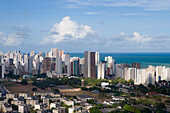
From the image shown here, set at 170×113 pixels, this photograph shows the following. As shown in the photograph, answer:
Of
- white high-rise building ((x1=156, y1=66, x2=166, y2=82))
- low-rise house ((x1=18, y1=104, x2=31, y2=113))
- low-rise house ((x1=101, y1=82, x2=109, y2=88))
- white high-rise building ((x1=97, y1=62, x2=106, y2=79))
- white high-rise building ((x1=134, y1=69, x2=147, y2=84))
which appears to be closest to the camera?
low-rise house ((x1=18, y1=104, x2=31, y2=113))

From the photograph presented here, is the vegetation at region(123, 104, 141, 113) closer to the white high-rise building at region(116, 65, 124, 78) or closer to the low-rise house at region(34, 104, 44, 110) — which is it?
the low-rise house at region(34, 104, 44, 110)

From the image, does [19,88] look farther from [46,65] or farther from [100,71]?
[46,65]

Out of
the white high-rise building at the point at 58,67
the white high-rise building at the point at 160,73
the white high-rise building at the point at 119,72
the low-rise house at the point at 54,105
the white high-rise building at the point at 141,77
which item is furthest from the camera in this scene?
the white high-rise building at the point at 58,67

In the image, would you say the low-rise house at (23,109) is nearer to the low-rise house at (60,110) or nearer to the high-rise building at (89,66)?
the low-rise house at (60,110)

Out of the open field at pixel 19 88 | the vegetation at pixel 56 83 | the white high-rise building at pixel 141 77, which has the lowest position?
the open field at pixel 19 88

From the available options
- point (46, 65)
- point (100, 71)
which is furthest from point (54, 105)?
point (46, 65)

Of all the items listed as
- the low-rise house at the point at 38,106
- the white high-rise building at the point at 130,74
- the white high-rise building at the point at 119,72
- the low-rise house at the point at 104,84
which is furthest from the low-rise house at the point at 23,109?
the white high-rise building at the point at 119,72

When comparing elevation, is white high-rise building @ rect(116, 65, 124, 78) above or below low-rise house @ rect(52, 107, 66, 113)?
above

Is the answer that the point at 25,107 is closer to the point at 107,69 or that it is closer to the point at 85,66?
the point at 85,66

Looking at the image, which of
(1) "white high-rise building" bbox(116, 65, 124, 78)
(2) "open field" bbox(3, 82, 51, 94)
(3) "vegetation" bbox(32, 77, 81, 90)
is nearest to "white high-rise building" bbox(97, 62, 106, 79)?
(1) "white high-rise building" bbox(116, 65, 124, 78)

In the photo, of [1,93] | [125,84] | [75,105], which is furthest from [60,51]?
[75,105]

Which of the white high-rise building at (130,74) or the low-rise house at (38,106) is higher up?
the white high-rise building at (130,74)
